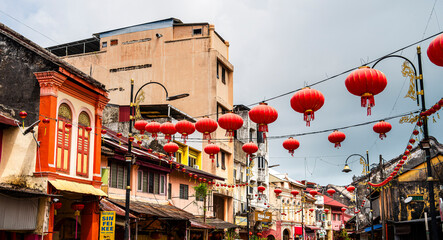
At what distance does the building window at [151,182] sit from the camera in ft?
91.6

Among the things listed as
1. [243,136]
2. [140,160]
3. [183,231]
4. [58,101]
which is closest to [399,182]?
[183,231]

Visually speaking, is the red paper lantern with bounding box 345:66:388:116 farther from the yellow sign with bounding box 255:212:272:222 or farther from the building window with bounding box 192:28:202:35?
the yellow sign with bounding box 255:212:272:222

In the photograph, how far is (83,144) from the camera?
2009 cm

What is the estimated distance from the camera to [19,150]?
1770cm

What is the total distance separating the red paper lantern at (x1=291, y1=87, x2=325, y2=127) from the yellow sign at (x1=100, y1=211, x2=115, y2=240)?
1025cm

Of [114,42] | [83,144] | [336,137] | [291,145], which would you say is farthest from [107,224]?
[114,42]

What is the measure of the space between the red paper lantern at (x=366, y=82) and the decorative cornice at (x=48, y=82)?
37.1 ft

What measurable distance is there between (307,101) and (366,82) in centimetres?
207

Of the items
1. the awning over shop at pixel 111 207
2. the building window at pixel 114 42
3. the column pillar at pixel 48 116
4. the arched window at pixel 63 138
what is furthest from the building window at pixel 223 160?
the column pillar at pixel 48 116

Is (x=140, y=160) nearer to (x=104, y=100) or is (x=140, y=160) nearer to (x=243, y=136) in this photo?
(x=104, y=100)

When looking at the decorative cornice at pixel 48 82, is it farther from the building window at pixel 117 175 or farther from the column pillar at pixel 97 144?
the building window at pixel 117 175

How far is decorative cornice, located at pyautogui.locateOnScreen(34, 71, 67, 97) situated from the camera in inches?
707

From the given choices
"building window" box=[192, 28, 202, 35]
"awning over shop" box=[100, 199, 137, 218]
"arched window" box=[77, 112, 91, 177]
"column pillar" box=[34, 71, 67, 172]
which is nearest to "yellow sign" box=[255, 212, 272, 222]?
"building window" box=[192, 28, 202, 35]

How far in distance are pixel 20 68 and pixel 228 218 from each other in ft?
99.6
